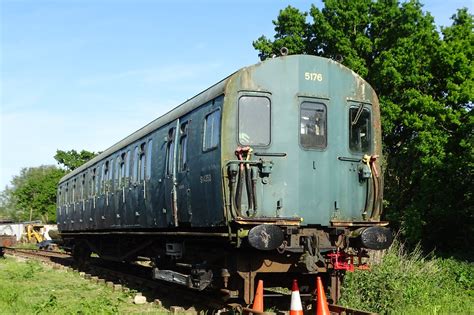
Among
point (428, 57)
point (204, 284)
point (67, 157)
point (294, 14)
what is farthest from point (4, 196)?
point (204, 284)

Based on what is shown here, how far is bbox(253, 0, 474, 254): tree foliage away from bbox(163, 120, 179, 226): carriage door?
1271cm

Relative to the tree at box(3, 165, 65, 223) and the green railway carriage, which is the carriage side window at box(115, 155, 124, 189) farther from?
the tree at box(3, 165, 65, 223)

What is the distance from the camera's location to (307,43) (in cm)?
2981

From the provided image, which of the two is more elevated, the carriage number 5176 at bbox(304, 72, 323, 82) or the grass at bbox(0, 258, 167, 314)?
the carriage number 5176 at bbox(304, 72, 323, 82)

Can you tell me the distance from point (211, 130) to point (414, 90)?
17.2 metres

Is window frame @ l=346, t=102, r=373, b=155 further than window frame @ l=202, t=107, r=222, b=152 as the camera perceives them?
Yes

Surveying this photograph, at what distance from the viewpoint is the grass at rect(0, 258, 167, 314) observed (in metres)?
9.41

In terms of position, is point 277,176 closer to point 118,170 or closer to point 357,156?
point 357,156

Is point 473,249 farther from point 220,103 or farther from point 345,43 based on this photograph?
point 220,103

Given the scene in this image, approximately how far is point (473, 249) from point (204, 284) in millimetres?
16313

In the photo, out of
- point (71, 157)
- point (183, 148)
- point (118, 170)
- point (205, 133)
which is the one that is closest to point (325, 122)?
point (205, 133)

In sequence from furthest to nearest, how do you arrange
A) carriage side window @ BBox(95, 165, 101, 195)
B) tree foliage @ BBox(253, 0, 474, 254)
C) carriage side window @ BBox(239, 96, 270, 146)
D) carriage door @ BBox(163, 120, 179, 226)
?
tree foliage @ BBox(253, 0, 474, 254) → carriage side window @ BBox(95, 165, 101, 195) → carriage door @ BBox(163, 120, 179, 226) → carriage side window @ BBox(239, 96, 270, 146)

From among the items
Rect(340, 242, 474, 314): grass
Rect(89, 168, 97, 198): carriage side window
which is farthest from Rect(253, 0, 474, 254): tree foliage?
Rect(89, 168, 97, 198): carriage side window

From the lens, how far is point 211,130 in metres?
8.75
